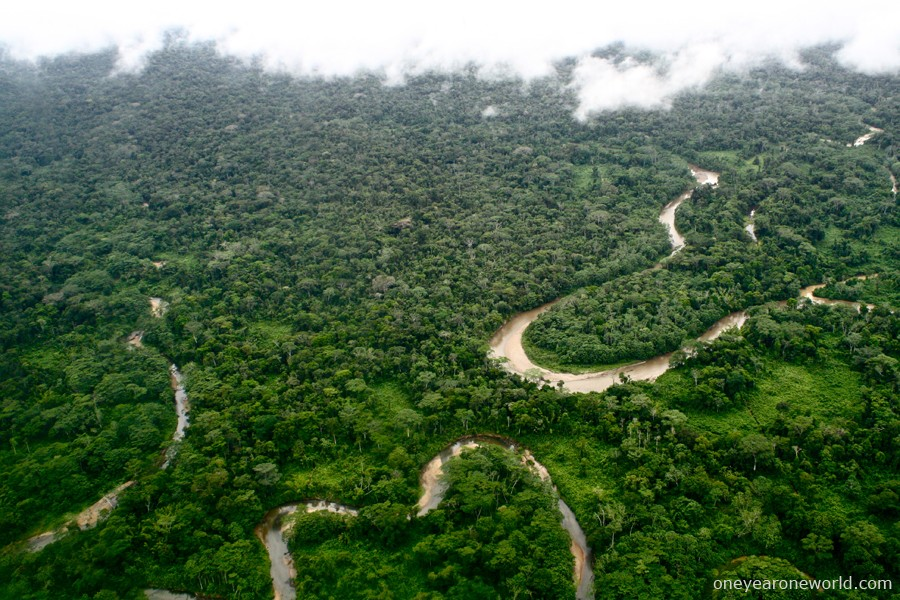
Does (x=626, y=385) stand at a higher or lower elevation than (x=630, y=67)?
lower

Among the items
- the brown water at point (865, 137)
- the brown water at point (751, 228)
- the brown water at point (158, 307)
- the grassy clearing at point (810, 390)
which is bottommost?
the grassy clearing at point (810, 390)

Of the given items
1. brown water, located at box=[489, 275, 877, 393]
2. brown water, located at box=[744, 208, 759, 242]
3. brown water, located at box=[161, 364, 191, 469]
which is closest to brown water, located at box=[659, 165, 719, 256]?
brown water, located at box=[744, 208, 759, 242]

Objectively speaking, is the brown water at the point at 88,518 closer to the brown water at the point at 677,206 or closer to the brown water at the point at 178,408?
the brown water at the point at 178,408

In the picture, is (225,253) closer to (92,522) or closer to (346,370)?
(346,370)

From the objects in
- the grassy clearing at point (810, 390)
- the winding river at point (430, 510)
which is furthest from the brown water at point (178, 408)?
the grassy clearing at point (810, 390)

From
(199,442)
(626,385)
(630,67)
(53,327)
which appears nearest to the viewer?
(199,442)

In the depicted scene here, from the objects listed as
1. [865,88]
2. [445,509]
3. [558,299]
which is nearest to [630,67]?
[865,88]

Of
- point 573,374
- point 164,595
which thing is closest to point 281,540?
point 164,595
